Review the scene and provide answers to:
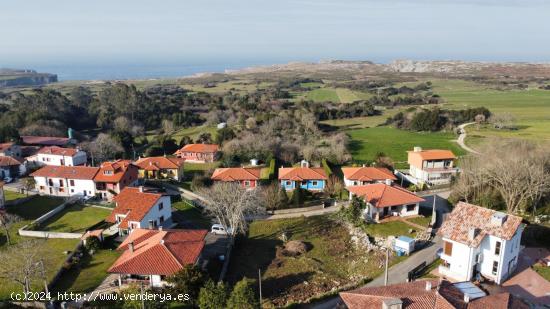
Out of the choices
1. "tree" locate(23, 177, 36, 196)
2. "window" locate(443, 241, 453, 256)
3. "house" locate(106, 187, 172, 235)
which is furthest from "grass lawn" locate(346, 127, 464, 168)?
"tree" locate(23, 177, 36, 196)

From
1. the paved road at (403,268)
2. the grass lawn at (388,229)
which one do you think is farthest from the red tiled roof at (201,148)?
the paved road at (403,268)

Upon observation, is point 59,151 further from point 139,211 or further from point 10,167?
point 139,211

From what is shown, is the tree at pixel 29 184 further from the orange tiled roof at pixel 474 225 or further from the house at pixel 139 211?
the orange tiled roof at pixel 474 225

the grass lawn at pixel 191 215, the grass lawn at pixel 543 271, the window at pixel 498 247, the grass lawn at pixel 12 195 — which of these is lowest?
the grass lawn at pixel 191 215

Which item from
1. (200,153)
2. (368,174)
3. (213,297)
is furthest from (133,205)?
(200,153)

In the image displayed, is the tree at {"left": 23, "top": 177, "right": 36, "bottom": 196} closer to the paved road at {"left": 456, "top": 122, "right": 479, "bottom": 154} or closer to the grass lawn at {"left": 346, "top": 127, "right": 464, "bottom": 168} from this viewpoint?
the grass lawn at {"left": 346, "top": 127, "right": 464, "bottom": 168}

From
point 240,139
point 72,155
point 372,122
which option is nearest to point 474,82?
point 372,122
